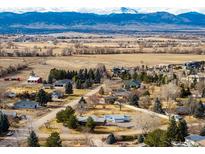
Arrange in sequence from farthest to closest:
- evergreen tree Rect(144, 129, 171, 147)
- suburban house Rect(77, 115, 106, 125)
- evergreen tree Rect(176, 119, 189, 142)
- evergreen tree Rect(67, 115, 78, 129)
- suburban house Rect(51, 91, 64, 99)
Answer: suburban house Rect(51, 91, 64, 99), suburban house Rect(77, 115, 106, 125), evergreen tree Rect(67, 115, 78, 129), evergreen tree Rect(176, 119, 189, 142), evergreen tree Rect(144, 129, 171, 147)

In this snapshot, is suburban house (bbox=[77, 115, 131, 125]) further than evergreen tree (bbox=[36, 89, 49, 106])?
No

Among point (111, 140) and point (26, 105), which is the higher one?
point (111, 140)

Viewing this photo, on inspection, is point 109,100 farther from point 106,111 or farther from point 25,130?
point 25,130

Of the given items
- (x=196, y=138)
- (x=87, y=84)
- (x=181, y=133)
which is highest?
(x=181, y=133)

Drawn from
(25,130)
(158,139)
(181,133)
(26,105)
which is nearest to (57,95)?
(26,105)

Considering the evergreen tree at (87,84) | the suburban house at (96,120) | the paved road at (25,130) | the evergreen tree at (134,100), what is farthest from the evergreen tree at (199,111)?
the evergreen tree at (87,84)

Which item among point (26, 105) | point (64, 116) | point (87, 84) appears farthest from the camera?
point (87, 84)

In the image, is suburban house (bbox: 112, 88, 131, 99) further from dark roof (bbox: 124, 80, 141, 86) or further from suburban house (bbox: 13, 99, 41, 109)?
suburban house (bbox: 13, 99, 41, 109)

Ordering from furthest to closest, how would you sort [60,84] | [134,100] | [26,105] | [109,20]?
[109,20], [60,84], [134,100], [26,105]

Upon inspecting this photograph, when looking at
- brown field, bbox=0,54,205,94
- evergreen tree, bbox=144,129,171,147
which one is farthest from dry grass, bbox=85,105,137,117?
brown field, bbox=0,54,205,94
